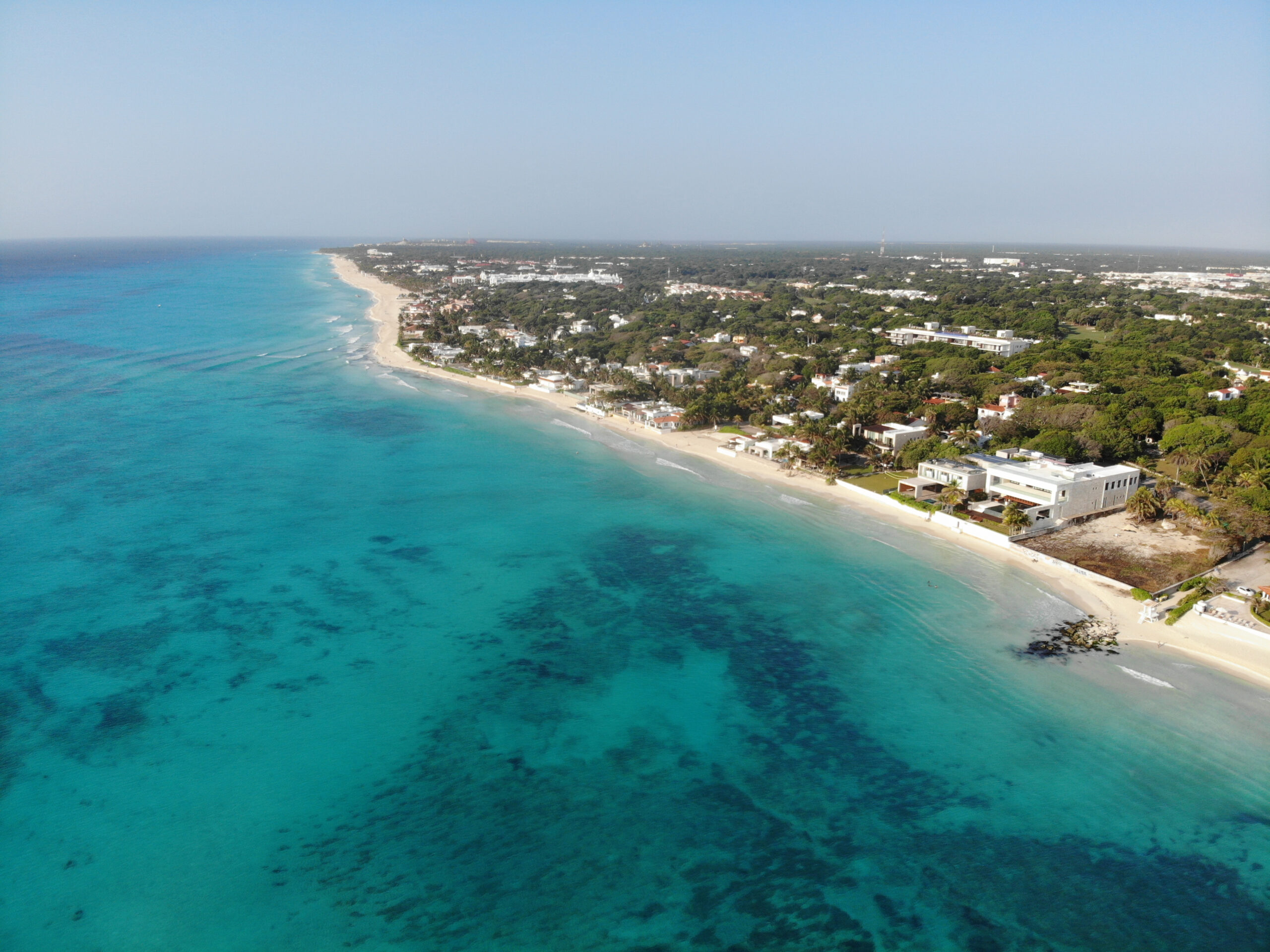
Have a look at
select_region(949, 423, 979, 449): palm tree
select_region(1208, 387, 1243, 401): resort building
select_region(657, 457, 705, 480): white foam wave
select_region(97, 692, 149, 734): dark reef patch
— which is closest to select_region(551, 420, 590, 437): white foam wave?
select_region(657, 457, 705, 480): white foam wave

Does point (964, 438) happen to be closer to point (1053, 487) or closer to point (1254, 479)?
point (1053, 487)

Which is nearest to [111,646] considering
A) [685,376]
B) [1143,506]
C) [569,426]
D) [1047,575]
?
[1047,575]

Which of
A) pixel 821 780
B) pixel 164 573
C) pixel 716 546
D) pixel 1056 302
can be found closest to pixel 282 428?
pixel 164 573

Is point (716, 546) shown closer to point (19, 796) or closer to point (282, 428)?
point (19, 796)

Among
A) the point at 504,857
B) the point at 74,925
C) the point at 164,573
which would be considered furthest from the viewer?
the point at 164,573

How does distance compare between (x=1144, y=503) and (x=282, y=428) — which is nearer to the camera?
(x=1144, y=503)
